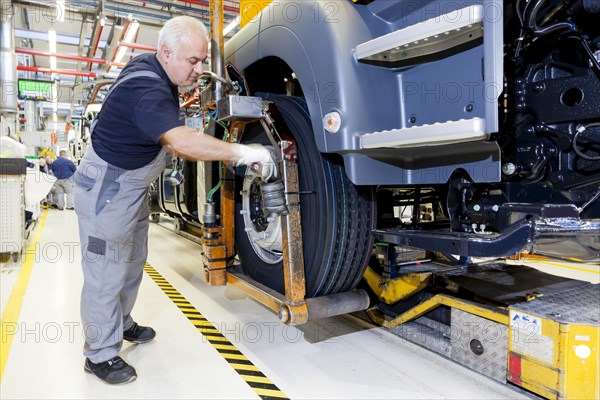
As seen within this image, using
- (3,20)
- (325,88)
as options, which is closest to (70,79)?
(3,20)

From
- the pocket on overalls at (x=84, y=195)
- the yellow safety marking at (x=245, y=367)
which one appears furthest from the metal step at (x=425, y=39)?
the yellow safety marking at (x=245, y=367)

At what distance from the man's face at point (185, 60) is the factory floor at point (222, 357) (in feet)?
4.87

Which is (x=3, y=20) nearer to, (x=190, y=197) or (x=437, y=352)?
(x=190, y=197)

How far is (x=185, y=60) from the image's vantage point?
215cm

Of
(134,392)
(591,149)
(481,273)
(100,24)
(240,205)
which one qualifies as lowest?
(134,392)

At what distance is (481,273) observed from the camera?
2781 mm

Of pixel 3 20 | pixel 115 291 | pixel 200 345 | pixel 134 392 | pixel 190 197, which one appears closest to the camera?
pixel 134 392

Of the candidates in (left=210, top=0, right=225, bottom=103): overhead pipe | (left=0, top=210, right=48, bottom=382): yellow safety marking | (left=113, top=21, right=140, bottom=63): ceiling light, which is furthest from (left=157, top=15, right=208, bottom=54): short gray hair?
(left=113, top=21, right=140, bottom=63): ceiling light

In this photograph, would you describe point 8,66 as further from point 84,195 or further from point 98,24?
point 84,195

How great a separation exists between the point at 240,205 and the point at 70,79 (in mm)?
15403

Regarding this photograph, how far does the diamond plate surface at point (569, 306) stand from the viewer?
1.73 meters

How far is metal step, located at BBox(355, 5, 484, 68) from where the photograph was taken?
4.45ft

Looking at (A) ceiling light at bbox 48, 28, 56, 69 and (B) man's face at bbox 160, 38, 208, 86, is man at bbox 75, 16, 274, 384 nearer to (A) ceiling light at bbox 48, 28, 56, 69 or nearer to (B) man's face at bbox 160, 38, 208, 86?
(B) man's face at bbox 160, 38, 208, 86

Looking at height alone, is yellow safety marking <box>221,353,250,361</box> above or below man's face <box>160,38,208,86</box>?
below
